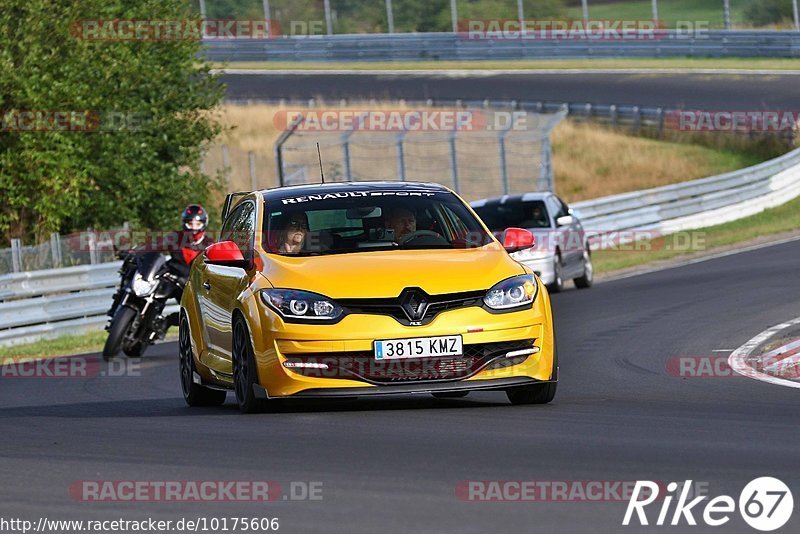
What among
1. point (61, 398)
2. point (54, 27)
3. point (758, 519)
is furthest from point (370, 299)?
point (54, 27)

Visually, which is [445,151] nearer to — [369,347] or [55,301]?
[55,301]

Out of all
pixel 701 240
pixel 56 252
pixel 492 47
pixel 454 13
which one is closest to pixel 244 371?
pixel 56 252

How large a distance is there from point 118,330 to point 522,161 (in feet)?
70.6

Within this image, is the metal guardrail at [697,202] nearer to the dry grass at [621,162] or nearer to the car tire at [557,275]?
the dry grass at [621,162]

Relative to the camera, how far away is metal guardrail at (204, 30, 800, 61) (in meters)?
50.9

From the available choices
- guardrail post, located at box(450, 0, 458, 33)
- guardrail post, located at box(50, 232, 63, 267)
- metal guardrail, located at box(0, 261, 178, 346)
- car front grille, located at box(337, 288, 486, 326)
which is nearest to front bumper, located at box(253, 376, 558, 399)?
car front grille, located at box(337, 288, 486, 326)

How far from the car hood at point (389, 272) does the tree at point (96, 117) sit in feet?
56.7

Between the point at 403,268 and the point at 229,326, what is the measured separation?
144 cm

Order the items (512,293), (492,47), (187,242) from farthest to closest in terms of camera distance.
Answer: (492,47), (187,242), (512,293)

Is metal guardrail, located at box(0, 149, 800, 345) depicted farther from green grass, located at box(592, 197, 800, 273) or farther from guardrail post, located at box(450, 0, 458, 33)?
guardrail post, located at box(450, 0, 458, 33)

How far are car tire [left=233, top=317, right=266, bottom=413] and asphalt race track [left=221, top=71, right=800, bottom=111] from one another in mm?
35066

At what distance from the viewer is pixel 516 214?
24.8 metres

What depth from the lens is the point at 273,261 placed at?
1012 centimetres

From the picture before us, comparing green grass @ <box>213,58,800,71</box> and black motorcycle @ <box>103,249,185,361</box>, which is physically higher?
black motorcycle @ <box>103,249,185,361</box>
